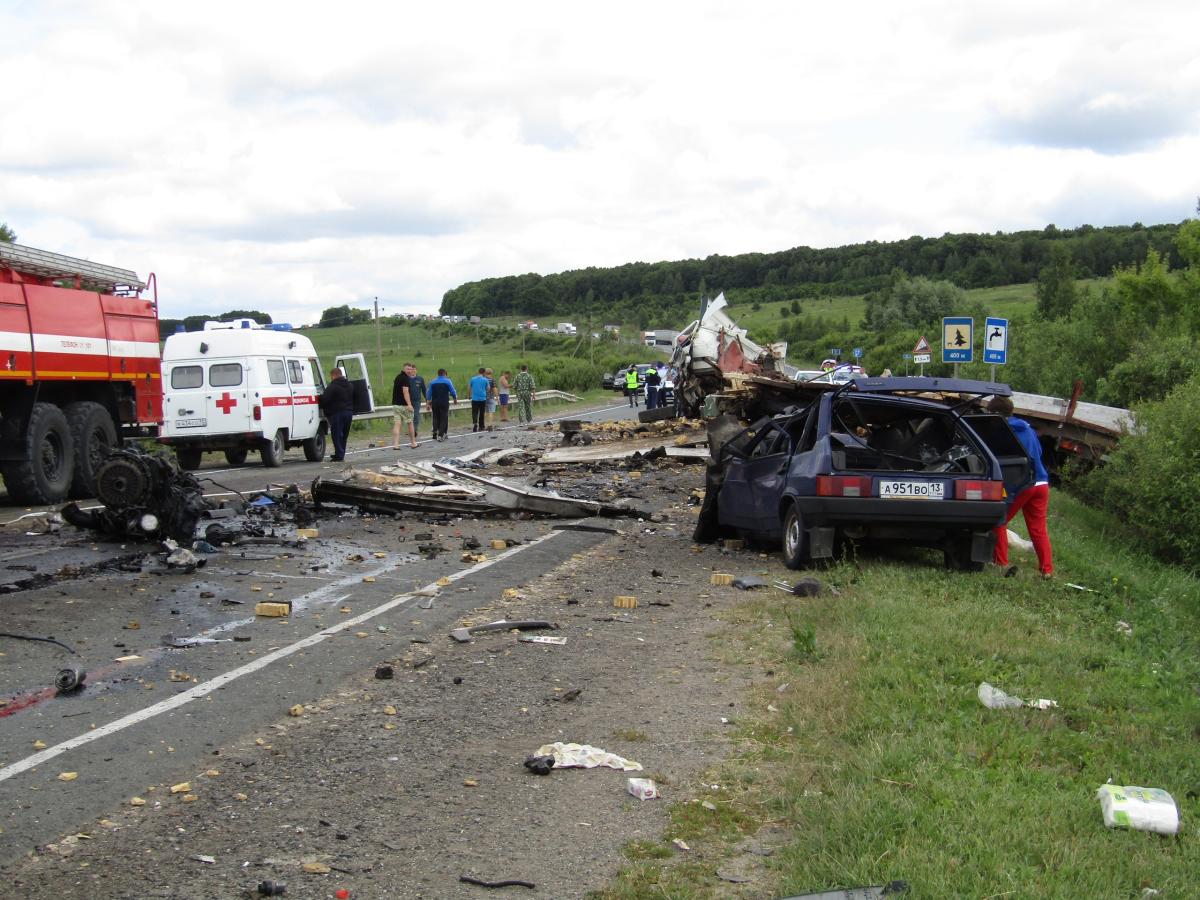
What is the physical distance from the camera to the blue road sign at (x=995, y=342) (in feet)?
71.5

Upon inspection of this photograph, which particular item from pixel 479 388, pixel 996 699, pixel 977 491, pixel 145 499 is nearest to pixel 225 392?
pixel 145 499

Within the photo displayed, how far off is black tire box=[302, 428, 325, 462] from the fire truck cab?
1.37 meters

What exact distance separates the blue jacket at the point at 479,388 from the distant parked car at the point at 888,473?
73.8 feet

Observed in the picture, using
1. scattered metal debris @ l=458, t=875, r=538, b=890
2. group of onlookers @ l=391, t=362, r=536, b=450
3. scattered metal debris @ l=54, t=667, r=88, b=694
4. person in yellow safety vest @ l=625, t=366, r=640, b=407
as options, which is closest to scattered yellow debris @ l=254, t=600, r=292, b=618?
scattered metal debris @ l=54, t=667, r=88, b=694

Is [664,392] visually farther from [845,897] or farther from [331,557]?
[845,897]

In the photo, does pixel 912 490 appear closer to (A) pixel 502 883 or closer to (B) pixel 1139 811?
(B) pixel 1139 811

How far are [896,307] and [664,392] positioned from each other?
259ft

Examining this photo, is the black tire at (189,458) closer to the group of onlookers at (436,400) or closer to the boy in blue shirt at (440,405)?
the group of onlookers at (436,400)

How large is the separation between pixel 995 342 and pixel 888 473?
13122 millimetres

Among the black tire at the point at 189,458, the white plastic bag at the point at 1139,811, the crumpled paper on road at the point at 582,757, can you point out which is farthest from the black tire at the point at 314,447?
the white plastic bag at the point at 1139,811

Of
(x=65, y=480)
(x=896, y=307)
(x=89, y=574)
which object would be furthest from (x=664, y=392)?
(x=896, y=307)

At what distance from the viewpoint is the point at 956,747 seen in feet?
17.2

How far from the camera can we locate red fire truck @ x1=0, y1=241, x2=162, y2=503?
47.7 ft

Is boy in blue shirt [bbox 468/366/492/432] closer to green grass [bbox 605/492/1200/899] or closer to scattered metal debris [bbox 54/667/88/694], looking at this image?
green grass [bbox 605/492/1200/899]
